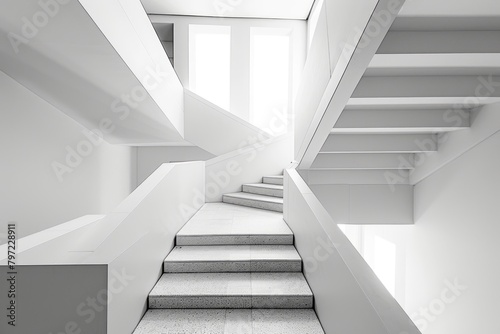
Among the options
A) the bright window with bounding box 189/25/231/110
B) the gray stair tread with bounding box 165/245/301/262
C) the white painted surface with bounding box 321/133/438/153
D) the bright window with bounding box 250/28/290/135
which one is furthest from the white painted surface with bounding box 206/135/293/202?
the gray stair tread with bounding box 165/245/301/262

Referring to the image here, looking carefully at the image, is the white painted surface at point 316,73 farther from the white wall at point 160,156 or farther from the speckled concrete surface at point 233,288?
the white wall at point 160,156

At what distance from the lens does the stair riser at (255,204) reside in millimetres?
4353

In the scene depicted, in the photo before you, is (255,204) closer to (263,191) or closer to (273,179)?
(263,191)

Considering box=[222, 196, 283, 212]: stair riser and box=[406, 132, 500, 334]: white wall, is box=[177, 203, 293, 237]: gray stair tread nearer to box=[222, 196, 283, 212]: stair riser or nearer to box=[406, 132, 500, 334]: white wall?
box=[222, 196, 283, 212]: stair riser

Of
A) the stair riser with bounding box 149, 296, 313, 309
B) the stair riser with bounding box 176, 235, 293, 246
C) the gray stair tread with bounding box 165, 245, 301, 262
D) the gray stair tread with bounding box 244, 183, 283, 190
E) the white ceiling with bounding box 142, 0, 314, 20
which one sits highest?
the white ceiling with bounding box 142, 0, 314, 20

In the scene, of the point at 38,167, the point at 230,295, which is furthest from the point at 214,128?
the point at 230,295

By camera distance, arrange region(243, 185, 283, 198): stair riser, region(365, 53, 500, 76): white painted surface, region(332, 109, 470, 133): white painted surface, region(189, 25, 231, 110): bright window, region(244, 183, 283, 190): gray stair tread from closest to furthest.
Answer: region(365, 53, 500, 76): white painted surface, region(332, 109, 470, 133): white painted surface, region(243, 185, 283, 198): stair riser, region(244, 183, 283, 190): gray stair tread, region(189, 25, 231, 110): bright window

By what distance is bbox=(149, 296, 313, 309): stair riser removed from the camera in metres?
2.38

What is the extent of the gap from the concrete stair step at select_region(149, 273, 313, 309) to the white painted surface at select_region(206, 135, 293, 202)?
9.52ft

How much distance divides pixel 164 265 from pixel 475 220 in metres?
2.82

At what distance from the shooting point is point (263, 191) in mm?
5047

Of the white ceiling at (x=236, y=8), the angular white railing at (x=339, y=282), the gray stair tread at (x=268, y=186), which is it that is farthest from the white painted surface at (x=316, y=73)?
the white ceiling at (x=236, y=8)

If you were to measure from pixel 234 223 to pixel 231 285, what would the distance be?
1170 millimetres

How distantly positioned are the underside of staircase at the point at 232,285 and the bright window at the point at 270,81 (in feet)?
12.0
